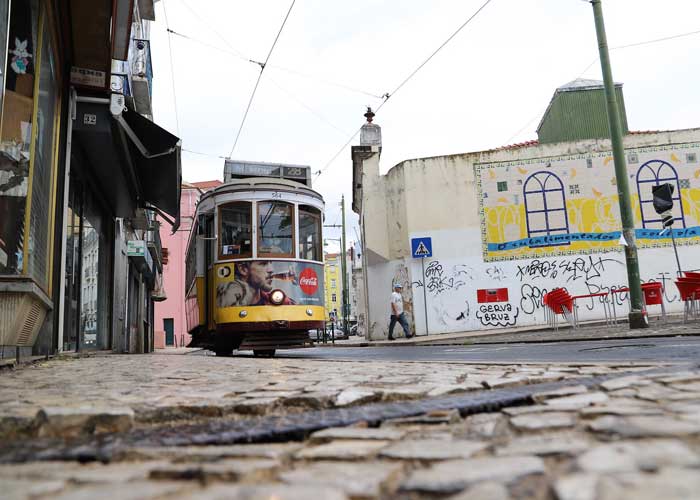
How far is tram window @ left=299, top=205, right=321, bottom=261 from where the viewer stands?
1050 centimetres

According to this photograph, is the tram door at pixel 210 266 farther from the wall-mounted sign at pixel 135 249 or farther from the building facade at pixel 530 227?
the building facade at pixel 530 227

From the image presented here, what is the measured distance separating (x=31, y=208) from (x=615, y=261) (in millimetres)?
15774

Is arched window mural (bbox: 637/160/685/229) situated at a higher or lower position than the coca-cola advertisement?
higher

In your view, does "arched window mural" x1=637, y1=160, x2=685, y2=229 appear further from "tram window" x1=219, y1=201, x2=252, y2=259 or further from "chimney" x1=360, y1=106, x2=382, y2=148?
"tram window" x1=219, y1=201, x2=252, y2=259

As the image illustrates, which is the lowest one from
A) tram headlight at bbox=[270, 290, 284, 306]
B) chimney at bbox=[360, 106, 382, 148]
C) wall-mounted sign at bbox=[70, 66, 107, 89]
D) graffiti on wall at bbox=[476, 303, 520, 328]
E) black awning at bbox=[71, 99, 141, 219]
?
graffiti on wall at bbox=[476, 303, 520, 328]

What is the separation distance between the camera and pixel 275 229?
10.3 m

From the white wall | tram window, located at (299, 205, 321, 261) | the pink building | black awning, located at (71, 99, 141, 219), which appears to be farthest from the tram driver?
the pink building

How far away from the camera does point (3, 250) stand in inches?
191

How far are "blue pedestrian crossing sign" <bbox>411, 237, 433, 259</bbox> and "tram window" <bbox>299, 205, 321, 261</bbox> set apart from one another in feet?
23.1

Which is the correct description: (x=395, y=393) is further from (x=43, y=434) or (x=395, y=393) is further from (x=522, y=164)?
(x=522, y=164)

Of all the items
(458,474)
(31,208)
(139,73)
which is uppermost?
(139,73)

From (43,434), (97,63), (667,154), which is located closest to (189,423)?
(43,434)

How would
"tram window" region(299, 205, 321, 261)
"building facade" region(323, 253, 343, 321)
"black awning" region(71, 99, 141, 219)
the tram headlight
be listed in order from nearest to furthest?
"black awning" region(71, 99, 141, 219) < the tram headlight < "tram window" region(299, 205, 321, 261) < "building facade" region(323, 253, 343, 321)

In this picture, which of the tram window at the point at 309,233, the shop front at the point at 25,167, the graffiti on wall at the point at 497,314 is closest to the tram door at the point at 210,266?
the tram window at the point at 309,233
